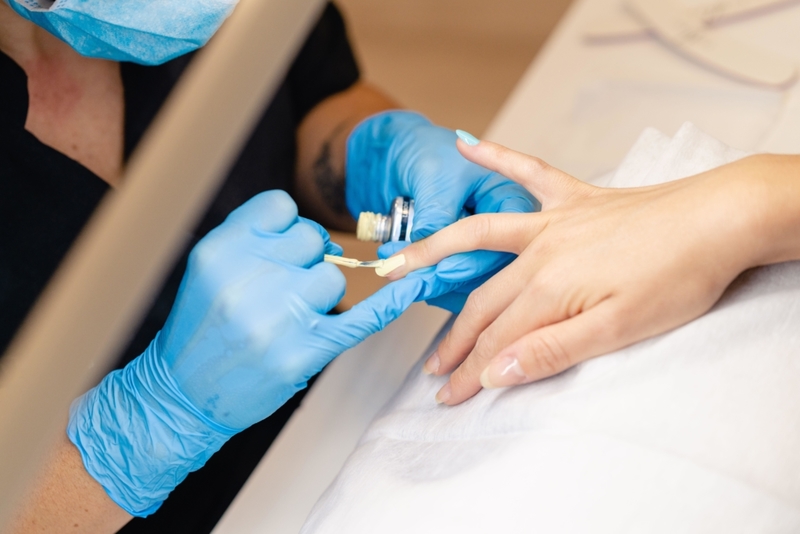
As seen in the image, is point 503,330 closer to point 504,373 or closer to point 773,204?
point 504,373

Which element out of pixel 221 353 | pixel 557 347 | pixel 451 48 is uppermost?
pixel 451 48

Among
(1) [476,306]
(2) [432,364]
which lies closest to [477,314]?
(1) [476,306]

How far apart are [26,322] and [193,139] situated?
0.56 ft

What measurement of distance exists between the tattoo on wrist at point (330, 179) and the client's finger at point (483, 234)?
1.35 ft

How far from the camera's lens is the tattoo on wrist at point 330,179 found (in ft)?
3.45

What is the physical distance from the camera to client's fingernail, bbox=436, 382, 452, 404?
70 cm

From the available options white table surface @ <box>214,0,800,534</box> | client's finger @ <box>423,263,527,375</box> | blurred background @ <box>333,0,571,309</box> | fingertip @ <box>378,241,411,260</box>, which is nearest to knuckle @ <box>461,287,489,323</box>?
client's finger @ <box>423,263,527,375</box>

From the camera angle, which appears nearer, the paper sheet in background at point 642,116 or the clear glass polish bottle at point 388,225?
the clear glass polish bottle at point 388,225

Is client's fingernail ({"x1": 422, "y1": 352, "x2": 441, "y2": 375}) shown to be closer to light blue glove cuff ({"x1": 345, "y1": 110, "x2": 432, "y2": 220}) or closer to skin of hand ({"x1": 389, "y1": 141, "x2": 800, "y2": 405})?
skin of hand ({"x1": 389, "y1": 141, "x2": 800, "y2": 405})

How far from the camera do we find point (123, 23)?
618 millimetres

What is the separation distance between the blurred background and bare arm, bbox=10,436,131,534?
5.61ft

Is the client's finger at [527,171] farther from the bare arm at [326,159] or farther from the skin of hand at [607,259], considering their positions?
the bare arm at [326,159]

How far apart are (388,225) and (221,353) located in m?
0.27

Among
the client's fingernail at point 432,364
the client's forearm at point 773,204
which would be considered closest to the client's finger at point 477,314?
the client's fingernail at point 432,364
